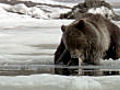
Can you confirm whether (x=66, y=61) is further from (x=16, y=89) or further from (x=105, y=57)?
(x=16, y=89)

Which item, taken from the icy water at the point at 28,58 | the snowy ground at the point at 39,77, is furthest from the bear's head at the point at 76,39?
the snowy ground at the point at 39,77

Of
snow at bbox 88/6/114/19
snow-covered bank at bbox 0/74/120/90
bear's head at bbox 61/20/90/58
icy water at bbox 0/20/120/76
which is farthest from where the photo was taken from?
snow at bbox 88/6/114/19

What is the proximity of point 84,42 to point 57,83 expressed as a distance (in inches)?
79.7

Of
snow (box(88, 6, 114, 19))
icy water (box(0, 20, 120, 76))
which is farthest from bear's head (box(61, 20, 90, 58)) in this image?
snow (box(88, 6, 114, 19))

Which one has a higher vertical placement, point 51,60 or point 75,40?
point 75,40

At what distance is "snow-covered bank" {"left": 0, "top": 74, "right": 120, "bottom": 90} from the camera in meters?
5.11

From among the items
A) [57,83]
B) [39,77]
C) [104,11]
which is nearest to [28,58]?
[39,77]

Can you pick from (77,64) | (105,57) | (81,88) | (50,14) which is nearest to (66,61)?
(77,64)

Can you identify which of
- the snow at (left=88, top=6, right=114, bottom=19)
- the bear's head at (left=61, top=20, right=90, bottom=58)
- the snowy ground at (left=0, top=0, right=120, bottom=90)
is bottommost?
the snow at (left=88, top=6, right=114, bottom=19)

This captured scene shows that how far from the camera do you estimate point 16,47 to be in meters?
10.4

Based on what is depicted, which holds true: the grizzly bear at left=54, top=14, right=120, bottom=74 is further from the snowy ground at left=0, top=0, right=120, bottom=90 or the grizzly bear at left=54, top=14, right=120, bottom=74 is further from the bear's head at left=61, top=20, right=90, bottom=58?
the snowy ground at left=0, top=0, right=120, bottom=90

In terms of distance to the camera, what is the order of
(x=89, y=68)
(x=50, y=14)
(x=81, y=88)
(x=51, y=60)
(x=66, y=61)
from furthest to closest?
(x=50, y=14) → (x=51, y=60) → (x=66, y=61) → (x=89, y=68) → (x=81, y=88)

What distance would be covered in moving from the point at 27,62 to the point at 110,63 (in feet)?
4.85

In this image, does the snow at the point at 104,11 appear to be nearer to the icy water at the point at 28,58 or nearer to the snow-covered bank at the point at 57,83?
the icy water at the point at 28,58
